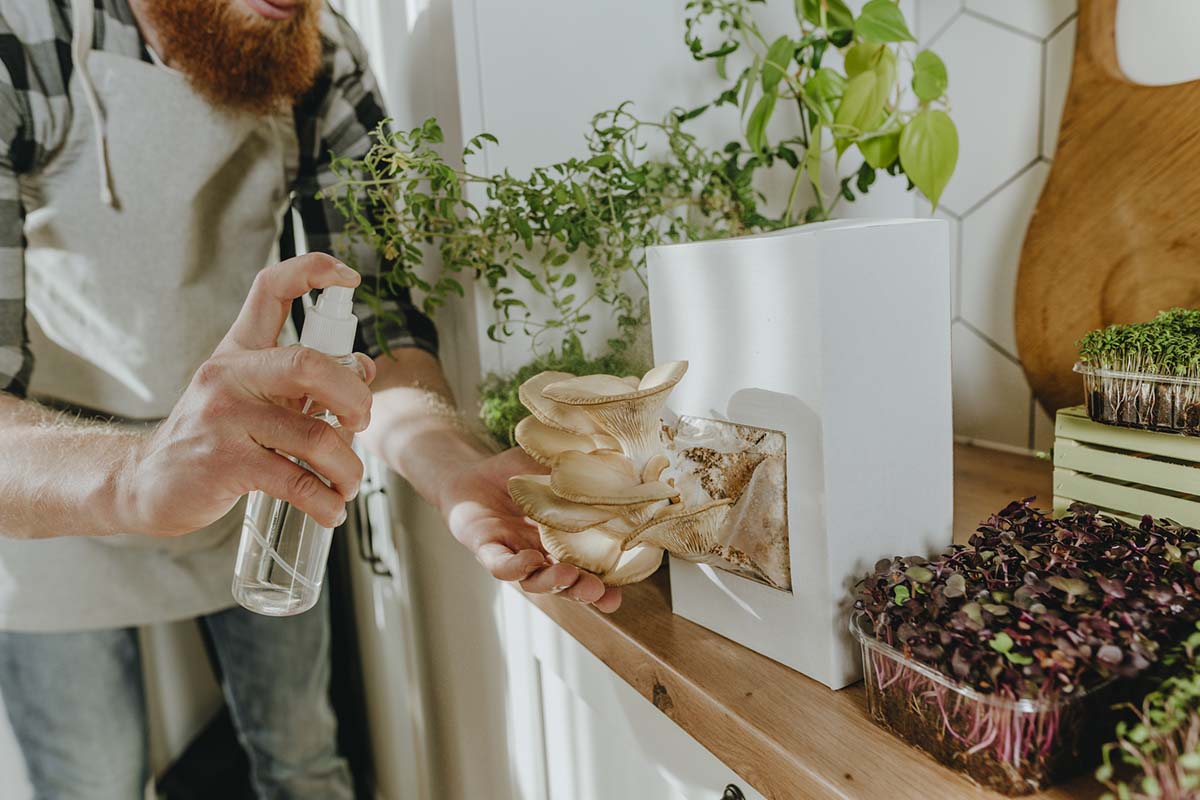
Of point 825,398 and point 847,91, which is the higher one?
point 847,91

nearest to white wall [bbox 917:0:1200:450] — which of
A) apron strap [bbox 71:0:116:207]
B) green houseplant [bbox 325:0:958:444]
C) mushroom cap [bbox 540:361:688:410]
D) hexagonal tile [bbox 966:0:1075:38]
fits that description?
hexagonal tile [bbox 966:0:1075:38]

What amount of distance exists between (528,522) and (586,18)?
1.92 ft

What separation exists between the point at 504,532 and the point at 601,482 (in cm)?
16

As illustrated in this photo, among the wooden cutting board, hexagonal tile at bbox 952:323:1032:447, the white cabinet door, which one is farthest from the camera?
hexagonal tile at bbox 952:323:1032:447

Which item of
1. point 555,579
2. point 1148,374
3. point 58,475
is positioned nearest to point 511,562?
point 555,579

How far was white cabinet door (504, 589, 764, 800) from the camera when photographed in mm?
611

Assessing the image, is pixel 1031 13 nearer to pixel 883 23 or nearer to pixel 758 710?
pixel 883 23

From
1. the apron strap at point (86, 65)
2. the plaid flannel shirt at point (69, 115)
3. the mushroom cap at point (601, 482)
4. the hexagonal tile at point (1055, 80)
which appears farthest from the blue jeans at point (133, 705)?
the hexagonal tile at point (1055, 80)

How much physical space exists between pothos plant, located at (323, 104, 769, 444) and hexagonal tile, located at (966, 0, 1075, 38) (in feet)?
1.16

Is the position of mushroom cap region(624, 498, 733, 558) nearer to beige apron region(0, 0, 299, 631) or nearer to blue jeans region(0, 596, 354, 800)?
beige apron region(0, 0, 299, 631)

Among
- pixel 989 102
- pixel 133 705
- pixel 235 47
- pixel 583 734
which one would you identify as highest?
pixel 235 47

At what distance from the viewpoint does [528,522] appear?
72 centimetres

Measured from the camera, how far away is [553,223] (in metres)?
0.80

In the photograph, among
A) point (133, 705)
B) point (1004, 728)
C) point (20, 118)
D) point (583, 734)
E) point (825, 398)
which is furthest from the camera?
point (133, 705)
